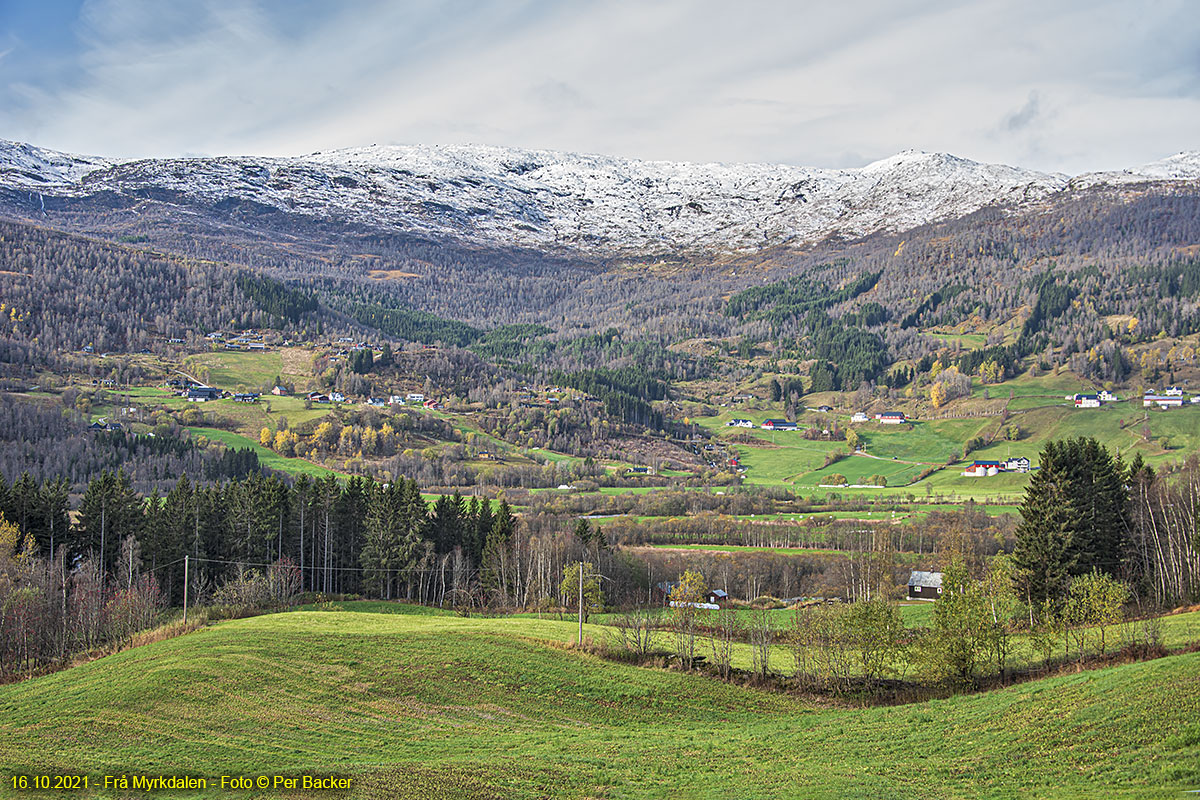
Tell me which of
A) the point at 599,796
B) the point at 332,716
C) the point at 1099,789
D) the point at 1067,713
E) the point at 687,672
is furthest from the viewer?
the point at 687,672

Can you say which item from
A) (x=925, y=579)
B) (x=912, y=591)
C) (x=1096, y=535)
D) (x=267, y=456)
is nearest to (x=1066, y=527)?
(x=1096, y=535)

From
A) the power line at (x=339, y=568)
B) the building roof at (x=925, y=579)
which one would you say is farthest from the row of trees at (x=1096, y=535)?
A: the power line at (x=339, y=568)

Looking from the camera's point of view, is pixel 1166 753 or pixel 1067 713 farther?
pixel 1067 713

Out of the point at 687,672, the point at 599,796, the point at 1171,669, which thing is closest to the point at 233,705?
the point at 599,796

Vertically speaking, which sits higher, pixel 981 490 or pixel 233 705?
pixel 981 490

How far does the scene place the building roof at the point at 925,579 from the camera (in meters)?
99.0

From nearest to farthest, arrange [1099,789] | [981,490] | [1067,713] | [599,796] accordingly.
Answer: [1099,789], [599,796], [1067,713], [981,490]

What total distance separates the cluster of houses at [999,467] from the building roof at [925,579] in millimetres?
89351

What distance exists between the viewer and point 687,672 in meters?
50.2

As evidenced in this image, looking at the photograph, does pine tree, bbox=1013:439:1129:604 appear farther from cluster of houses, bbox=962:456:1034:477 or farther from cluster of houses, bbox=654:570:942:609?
cluster of houses, bbox=962:456:1034:477

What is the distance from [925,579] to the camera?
100 m

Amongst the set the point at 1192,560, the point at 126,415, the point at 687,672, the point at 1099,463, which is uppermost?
the point at 126,415

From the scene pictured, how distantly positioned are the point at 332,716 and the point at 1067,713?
3187 centimetres

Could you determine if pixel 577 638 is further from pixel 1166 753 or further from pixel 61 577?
pixel 61 577
